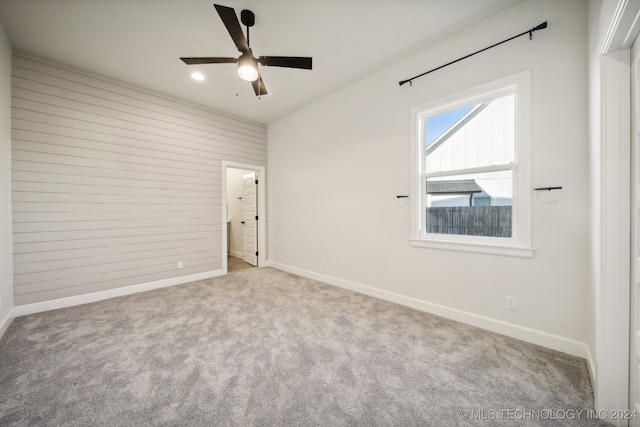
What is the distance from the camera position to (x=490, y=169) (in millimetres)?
2332

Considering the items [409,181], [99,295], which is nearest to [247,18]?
[409,181]

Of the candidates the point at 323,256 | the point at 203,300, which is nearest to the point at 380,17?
the point at 323,256

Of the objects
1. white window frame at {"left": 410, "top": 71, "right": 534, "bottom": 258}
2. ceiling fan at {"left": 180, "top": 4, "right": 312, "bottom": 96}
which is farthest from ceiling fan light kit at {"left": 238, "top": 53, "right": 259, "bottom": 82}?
white window frame at {"left": 410, "top": 71, "right": 534, "bottom": 258}

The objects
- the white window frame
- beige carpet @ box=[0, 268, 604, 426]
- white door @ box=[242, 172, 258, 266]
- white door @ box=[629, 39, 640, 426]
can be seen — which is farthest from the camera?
white door @ box=[242, 172, 258, 266]

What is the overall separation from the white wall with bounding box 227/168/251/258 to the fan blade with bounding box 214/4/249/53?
4.05 metres

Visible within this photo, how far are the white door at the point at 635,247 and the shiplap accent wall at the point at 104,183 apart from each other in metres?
4.64

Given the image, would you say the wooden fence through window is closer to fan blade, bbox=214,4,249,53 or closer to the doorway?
fan blade, bbox=214,4,249,53

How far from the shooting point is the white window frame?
209 cm

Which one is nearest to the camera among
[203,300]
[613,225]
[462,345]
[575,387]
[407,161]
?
[613,225]

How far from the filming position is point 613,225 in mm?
1305

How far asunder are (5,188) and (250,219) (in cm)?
326

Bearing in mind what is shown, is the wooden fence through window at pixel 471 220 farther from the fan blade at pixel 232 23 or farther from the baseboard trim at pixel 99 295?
the baseboard trim at pixel 99 295

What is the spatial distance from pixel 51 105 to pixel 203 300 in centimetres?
306

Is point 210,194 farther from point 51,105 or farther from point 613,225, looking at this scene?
point 613,225
